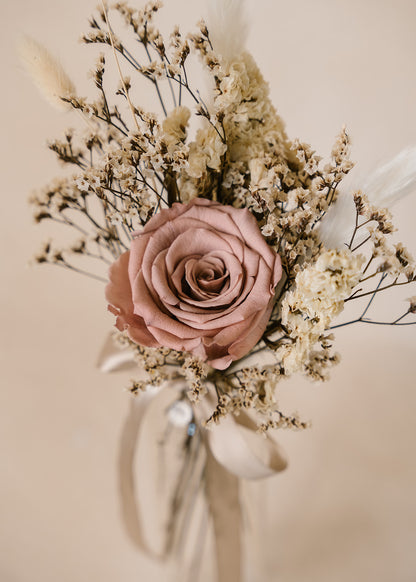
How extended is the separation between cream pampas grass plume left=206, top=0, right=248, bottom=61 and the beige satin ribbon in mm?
432

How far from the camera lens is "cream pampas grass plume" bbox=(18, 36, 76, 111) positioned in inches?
22.0

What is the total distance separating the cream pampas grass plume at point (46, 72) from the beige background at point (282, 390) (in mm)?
308

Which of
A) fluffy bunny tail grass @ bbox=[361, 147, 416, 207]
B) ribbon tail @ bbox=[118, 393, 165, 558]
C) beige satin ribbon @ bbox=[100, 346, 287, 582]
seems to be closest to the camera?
fluffy bunny tail grass @ bbox=[361, 147, 416, 207]

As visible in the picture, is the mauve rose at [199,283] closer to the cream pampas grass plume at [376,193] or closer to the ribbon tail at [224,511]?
the cream pampas grass plume at [376,193]

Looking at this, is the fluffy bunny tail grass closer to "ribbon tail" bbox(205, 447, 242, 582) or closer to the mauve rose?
the mauve rose

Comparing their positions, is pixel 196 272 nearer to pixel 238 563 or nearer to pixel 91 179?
pixel 91 179

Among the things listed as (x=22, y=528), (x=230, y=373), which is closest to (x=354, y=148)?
(x=230, y=373)

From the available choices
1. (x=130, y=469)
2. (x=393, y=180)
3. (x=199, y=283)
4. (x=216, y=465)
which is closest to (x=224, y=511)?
(x=216, y=465)

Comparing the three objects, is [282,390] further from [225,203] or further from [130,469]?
[225,203]

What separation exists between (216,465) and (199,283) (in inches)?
15.6

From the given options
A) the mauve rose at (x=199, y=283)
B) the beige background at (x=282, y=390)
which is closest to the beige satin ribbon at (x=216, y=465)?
the beige background at (x=282, y=390)

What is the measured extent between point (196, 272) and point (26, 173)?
1.10 m

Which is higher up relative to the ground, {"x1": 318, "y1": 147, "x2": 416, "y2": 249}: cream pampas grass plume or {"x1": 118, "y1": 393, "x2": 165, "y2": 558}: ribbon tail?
{"x1": 318, "y1": 147, "x2": 416, "y2": 249}: cream pampas grass plume

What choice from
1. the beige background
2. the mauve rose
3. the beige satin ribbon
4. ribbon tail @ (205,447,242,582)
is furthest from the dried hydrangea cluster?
the beige background
